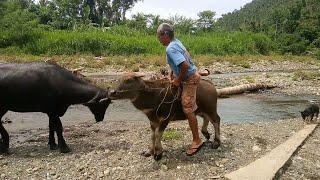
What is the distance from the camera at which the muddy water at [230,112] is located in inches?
529

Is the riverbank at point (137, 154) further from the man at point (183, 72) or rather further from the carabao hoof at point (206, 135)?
the man at point (183, 72)

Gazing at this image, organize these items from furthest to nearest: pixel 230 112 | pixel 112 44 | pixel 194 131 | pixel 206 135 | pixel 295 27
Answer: pixel 295 27
pixel 112 44
pixel 230 112
pixel 206 135
pixel 194 131

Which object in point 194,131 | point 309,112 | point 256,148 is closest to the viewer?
point 194,131

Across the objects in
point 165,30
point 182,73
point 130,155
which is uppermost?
point 165,30

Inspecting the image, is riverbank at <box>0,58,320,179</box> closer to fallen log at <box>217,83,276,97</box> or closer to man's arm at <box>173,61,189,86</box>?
man's arm at <box>173,61,189,86</box>

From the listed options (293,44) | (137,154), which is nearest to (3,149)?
(137,154)

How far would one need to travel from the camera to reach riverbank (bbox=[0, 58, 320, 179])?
7484 millimetres

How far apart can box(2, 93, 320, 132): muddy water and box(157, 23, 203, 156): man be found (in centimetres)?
593

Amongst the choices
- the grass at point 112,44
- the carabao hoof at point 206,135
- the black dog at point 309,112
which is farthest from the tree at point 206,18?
the carabao hoof at point 206,135

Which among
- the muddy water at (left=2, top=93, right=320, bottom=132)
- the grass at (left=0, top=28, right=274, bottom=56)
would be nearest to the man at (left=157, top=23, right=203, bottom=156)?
the muddy water at (left=2, top=93, right=320, bottom=132)

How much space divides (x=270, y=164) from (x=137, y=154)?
2453mm

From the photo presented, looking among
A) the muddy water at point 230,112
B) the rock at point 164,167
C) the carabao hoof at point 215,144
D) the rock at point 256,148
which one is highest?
the carabao hoof at point 215,144

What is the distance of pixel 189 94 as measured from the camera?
7805 millimetres

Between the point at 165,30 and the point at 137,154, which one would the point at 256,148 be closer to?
the point at 137,154
